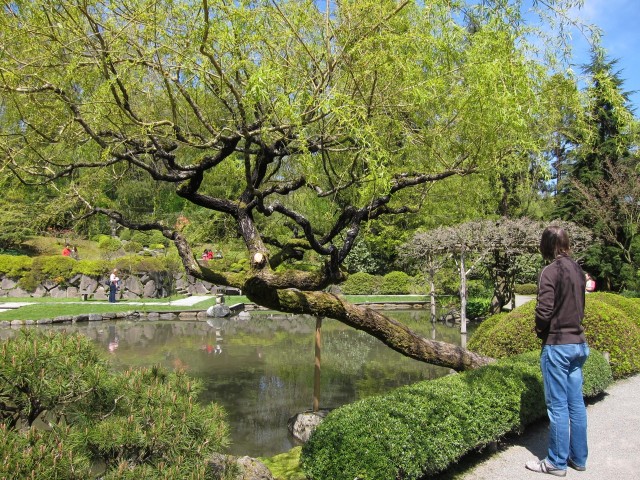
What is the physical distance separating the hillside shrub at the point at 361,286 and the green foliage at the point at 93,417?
20.8 m

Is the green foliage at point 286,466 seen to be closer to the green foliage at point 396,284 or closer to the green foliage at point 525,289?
the green foliage at point 396,284

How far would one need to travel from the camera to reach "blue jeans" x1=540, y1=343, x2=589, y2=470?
11.7 ft

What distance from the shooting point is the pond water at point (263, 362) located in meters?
6.93

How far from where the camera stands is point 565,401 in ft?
11.8

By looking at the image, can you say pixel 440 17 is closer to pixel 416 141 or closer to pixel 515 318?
pixel 416 141

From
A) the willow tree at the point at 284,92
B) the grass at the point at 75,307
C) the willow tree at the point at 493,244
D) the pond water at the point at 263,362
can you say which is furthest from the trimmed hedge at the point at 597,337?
the grass at the point at 75,307

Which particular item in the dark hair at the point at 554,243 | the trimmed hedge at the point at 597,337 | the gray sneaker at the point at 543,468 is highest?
the dark hair at the point at 554,243

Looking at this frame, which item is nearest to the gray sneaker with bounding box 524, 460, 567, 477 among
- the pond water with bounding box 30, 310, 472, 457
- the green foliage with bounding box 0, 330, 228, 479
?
the green foliage with bounding box 0, 330, 228, 479

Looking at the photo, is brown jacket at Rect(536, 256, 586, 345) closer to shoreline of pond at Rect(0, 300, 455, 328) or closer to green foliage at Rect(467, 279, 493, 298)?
shoreline of pond at Rect(0, 300, 455, 328)

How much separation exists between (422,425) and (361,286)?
1991 cm

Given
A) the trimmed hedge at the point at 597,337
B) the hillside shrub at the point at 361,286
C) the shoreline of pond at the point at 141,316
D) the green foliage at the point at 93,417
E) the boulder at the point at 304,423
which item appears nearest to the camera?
the green foliage at the point at 93,417

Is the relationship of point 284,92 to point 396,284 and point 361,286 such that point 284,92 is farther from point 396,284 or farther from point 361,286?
point 396,284

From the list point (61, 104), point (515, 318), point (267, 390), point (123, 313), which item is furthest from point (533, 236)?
point (123, 313)

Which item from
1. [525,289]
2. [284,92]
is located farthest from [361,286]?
→ [284,92]
